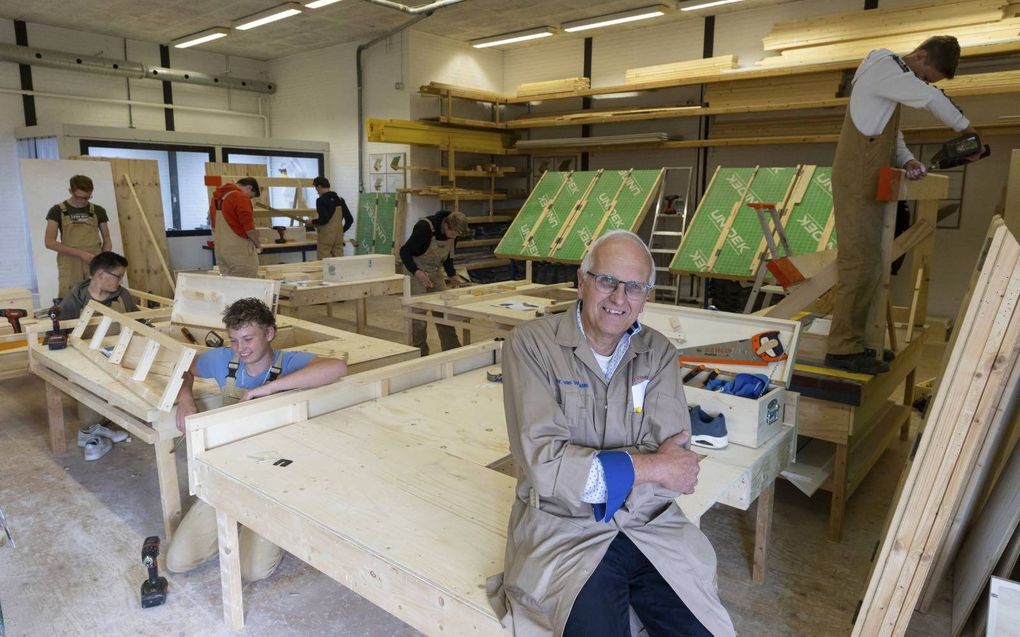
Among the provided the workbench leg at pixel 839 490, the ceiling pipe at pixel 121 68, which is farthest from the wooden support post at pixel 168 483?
the ceiling pipe at pixel 121 68

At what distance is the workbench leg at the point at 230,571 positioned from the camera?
2344 millimetres

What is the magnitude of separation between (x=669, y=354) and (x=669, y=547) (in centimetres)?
50

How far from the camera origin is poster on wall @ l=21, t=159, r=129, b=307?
7016 mm

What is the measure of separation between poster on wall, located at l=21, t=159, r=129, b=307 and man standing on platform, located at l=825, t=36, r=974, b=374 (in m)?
7.14

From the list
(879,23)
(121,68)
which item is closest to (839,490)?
(879,23)

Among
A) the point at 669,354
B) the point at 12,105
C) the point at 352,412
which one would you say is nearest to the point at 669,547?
the point at 669,354

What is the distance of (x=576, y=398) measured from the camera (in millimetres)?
1702

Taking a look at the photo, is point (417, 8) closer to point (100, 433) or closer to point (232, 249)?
point (232, 249)

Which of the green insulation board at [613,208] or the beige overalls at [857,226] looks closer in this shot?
the beige overalls at [857,226]

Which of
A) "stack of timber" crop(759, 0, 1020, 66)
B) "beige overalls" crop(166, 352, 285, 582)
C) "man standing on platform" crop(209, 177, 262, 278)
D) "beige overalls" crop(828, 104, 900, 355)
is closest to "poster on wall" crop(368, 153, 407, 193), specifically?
"man standing on platform" crop(209, 177, 262, 278)

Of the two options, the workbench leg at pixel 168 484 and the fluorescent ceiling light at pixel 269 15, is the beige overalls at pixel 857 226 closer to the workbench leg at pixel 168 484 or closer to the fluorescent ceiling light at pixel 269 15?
the workbench leg at pixel 168 484

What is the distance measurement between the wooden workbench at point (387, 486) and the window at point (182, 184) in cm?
902

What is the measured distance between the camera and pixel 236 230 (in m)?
6.43

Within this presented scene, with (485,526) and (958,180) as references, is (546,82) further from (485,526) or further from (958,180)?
(485,526)
